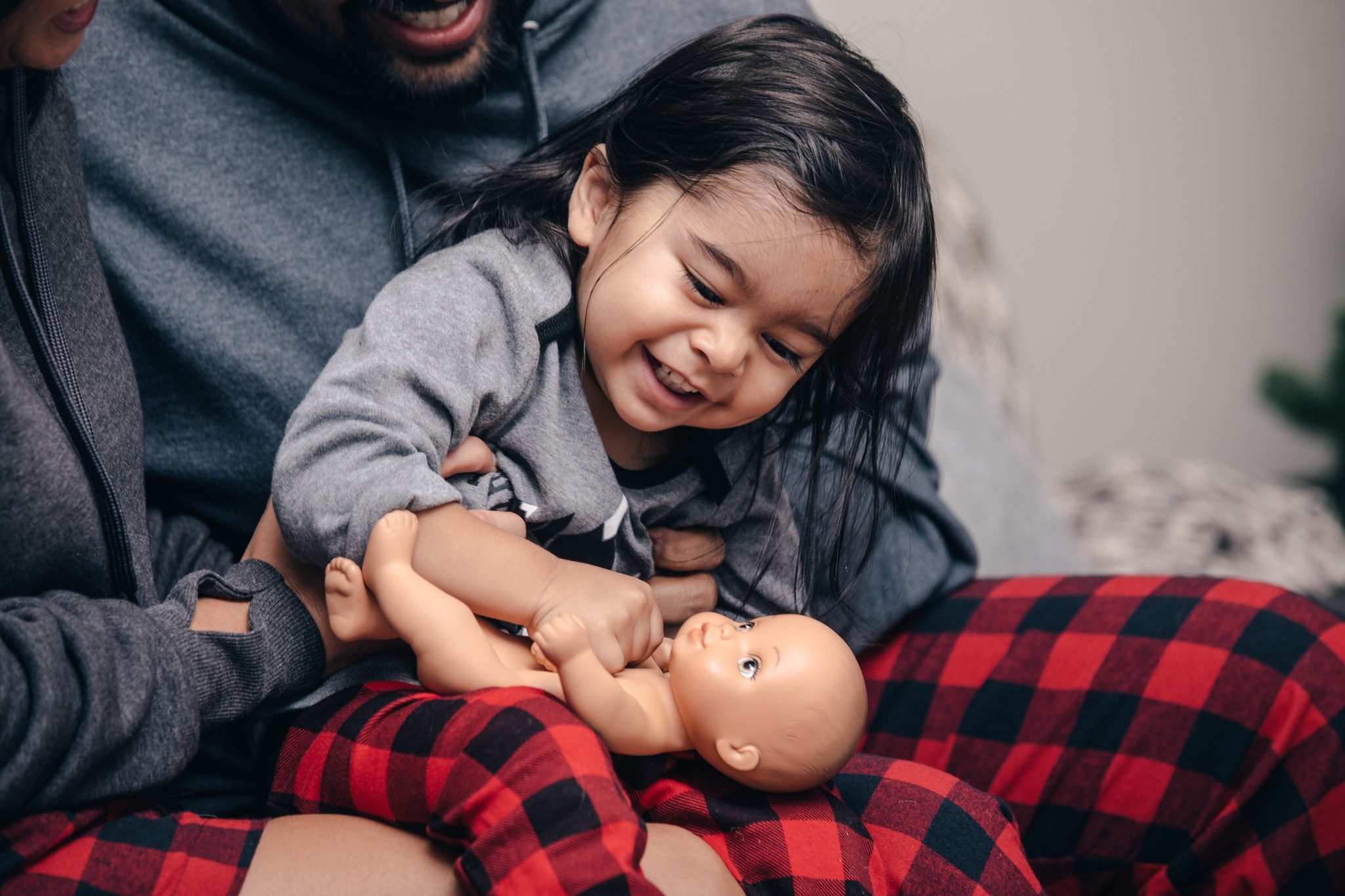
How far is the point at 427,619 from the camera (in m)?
0.78

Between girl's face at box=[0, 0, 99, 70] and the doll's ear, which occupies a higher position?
girl's face at box=[0, 0, 99, 70]

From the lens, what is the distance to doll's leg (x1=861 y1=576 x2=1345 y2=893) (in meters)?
0.96

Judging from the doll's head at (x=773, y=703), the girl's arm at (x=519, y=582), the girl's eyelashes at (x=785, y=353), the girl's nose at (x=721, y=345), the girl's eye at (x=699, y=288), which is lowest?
the doll's head at (x=773, y=703)

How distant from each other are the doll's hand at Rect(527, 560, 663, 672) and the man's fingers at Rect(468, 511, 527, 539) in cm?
6

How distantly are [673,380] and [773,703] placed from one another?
0.29 meters

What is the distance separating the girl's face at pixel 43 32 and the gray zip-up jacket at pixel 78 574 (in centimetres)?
9

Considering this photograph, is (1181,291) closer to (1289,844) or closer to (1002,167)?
(1002,167)

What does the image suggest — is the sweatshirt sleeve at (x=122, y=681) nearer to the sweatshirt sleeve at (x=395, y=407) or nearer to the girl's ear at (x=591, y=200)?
the sweatshirt sleeve at (x=395, y=407)

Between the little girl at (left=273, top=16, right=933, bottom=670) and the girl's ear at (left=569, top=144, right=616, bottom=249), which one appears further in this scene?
the girl's ear at (left=569, top=144, right=616, bottom=249)

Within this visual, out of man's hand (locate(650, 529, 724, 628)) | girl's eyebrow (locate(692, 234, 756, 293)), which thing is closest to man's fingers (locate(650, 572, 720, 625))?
man's hand (locate(650, 529, 724, 628))

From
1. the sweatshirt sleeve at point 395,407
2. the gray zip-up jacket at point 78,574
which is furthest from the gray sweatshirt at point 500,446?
the gray zip-up jacket at point 78,574

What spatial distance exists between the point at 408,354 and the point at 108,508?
0.85 ft

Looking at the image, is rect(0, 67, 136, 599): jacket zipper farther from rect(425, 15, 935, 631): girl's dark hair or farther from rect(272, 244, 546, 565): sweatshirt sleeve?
A: rect(425, 15, 935, 631): girl's dark hair

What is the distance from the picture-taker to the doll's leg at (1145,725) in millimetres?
956
